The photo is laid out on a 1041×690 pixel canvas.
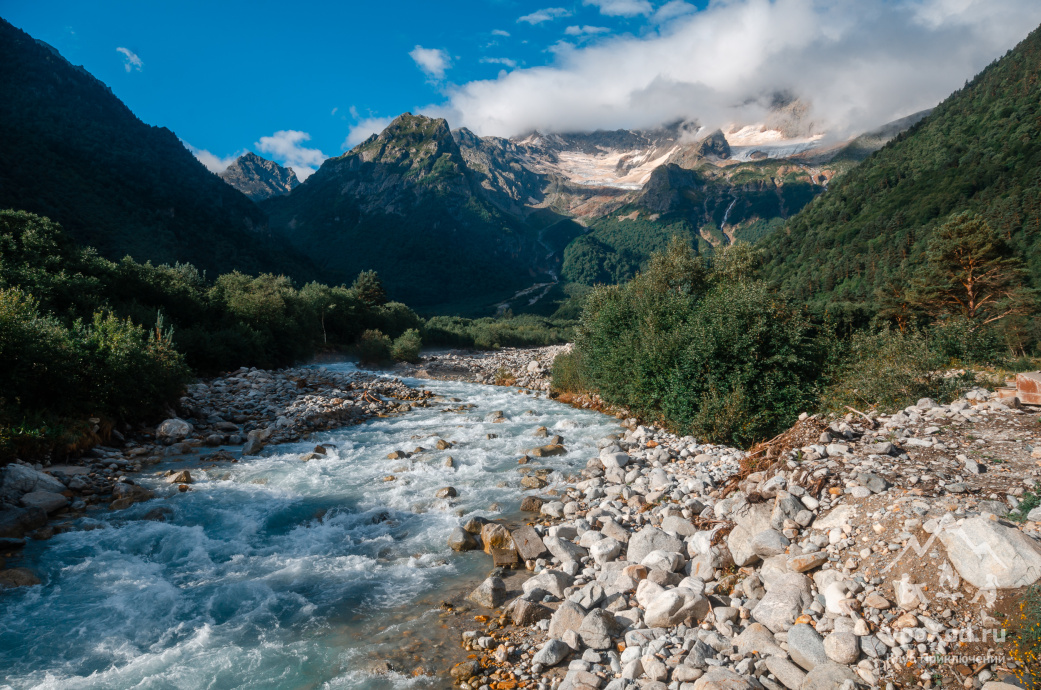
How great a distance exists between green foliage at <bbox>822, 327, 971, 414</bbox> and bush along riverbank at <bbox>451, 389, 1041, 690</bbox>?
3.26 feet

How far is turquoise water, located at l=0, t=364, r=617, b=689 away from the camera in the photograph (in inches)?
240

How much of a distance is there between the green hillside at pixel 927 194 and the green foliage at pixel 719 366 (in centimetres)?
4394

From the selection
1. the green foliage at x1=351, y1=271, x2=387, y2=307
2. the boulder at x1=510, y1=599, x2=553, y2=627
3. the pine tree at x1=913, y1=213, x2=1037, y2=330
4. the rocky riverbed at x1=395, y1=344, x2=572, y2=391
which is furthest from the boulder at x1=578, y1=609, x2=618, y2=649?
the green foliage at x1=351, y1=271, x2=387, y2=307

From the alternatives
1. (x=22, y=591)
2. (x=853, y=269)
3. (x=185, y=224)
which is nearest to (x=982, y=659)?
(x=22, y=591)

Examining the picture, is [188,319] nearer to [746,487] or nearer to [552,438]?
[552,438]

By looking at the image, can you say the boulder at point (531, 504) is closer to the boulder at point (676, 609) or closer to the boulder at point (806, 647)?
the boulder at point (676, 609)

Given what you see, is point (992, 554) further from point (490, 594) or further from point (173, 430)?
point (173, 430)

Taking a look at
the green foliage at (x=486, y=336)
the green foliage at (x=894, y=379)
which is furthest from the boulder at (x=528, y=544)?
the green foliage at (x=486, y=336)

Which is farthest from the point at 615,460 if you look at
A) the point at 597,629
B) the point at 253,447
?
the point at 253,447

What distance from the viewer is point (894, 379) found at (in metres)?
11.6

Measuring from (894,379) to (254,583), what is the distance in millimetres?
14843

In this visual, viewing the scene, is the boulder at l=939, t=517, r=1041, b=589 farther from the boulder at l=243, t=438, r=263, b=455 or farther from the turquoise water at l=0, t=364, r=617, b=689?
the boulder at l=243, t=438, r=263, b=455

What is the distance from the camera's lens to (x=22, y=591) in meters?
7.18

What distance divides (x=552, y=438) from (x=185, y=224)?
3256 inches
